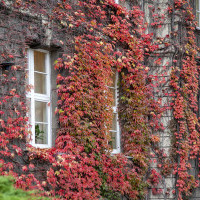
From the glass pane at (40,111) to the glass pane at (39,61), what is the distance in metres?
0.65

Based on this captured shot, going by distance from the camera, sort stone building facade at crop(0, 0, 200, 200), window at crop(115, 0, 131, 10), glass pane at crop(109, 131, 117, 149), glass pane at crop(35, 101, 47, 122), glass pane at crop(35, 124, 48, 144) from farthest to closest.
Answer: window at crop(115, 0, 131, 10)
glass pane at crop(109, 131, 117, 149)
glass pane at crop(35, 101, 47, 122)
glass pane at crop(35, 124, 48, 144)
stone building facade at crop(0, 0, 200, 200)

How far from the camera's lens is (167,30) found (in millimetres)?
12664

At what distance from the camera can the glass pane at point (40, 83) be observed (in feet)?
31.2

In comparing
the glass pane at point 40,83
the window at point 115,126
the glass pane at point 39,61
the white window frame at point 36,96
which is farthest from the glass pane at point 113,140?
the glass pane at point 39,61

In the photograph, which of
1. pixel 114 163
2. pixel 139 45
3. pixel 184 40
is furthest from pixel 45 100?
pixel 184 40

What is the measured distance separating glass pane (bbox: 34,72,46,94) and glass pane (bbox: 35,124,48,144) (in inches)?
26.1

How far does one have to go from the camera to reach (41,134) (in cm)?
948

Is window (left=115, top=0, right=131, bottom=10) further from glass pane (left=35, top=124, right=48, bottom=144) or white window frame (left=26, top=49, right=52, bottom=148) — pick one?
glass pane (left=35, top=124, right=48, bottom=144)

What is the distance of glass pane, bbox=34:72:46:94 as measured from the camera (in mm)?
9508

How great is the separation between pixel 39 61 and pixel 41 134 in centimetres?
140

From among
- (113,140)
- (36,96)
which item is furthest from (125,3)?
(36,96)

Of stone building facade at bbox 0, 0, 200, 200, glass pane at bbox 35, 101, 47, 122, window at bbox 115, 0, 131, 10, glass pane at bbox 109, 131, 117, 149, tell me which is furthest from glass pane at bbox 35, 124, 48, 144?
window at bbox 115, 0, 131, 10

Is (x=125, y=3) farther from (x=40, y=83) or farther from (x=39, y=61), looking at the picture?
(x=40, y=83)

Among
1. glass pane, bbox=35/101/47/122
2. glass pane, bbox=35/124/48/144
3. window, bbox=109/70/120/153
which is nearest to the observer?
glass pane, bbox=35/124/48/144
